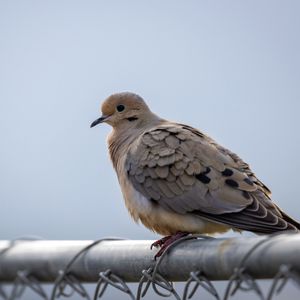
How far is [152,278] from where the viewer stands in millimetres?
2752

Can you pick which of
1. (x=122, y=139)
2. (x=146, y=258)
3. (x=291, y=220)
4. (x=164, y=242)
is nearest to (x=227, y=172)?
(x=291, y=220)

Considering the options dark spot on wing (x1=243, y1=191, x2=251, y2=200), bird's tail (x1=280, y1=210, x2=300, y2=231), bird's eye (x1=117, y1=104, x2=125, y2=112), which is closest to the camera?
bird's tail (x1=280, y1=210, x2=300, y2=231)

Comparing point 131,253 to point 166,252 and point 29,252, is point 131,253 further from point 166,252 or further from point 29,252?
point 29,252

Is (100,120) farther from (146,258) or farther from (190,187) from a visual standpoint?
(146,258)

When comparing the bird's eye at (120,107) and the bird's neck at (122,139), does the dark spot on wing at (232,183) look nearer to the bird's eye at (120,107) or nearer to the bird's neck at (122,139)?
the bird's neck at (122,139)

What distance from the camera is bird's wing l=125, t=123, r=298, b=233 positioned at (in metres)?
3.81

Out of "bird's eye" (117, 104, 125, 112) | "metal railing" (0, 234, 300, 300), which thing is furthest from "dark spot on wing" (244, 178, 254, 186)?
"bird's eye" (117, 104, 125, 112)

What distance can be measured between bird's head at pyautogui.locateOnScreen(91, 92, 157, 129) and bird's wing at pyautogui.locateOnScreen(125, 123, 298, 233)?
73 cm

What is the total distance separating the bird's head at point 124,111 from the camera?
208 inches

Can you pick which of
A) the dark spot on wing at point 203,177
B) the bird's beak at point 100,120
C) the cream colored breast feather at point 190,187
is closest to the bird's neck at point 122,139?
the cream colored breast feather at point 190,187

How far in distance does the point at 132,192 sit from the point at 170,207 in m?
0.31

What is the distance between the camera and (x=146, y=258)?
111 inches

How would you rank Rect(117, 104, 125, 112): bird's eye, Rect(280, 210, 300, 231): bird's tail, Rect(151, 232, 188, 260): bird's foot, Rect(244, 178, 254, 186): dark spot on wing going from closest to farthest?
1. Rect(151, 232, 188, 260): bird's foot
2. Rect(280, 210, 300, 231): bird's tail
3. Rect(244, 178, 254, 186): dark spot on wing
4. Rect(117, 104, 125, 112): bird's eye

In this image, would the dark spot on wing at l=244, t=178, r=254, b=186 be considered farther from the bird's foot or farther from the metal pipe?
the metal pipe
